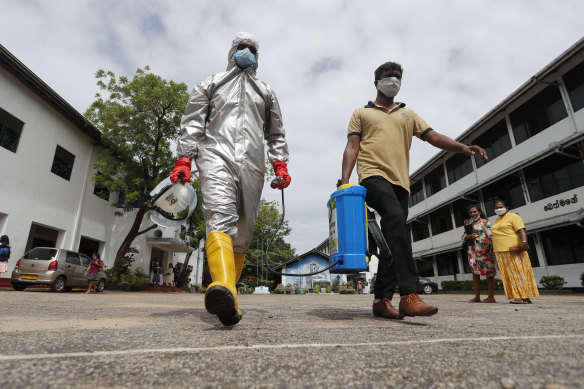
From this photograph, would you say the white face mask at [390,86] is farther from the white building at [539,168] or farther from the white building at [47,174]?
the white building at [47,174]

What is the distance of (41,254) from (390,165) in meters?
11.3

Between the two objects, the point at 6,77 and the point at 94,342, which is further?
the point at 6,77

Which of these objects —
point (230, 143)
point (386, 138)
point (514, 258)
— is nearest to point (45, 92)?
point (230, 143)

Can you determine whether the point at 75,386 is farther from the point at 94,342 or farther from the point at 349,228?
the point at 349,228

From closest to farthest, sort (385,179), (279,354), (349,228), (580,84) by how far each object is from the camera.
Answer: (279,354) → (349,228) → (385,179) → (580,84)

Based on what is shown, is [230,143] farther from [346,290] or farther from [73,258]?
[346,290]

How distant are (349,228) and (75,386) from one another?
1.91 meters

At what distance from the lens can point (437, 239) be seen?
71.5 feet

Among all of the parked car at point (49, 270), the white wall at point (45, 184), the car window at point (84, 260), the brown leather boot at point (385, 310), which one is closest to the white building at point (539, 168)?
the brown leather boot at point (385, 310)

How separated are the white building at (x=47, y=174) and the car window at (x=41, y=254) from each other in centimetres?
136

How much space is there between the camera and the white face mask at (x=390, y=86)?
295 cm

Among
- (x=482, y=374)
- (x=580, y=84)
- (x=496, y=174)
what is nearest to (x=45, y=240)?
(x=482, y=374)

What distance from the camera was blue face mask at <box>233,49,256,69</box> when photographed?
270 cm

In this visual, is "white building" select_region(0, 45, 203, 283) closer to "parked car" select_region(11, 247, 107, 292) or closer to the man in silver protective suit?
"parked car" select_region(11, 247, 107, 292)
